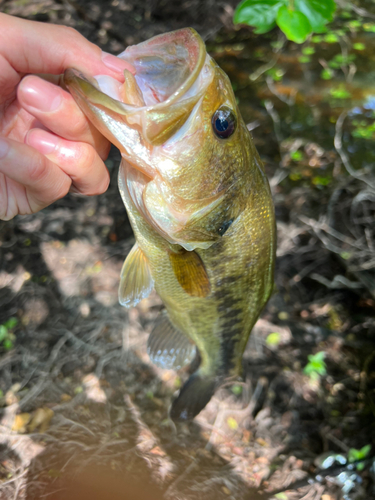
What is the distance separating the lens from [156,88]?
93cm

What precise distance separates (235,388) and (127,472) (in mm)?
1077

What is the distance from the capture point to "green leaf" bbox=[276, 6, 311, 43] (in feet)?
3.84

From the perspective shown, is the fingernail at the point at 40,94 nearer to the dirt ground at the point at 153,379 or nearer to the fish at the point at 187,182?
the fish at the point at 187,182

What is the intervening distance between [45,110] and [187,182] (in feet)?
1.62

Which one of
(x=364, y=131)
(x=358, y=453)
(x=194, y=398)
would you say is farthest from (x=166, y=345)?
(x=364, y=131)

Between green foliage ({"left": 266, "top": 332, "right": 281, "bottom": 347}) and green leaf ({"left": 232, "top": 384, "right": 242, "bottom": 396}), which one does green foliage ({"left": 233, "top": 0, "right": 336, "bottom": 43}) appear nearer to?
green foliage ({"left": 266, "top": 332, "right": 281, "bottom": 347})

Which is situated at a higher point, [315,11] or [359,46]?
[315,11]

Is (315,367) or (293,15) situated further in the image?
(315,367)

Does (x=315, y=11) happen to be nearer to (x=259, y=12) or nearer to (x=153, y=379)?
(x=259, y=12)

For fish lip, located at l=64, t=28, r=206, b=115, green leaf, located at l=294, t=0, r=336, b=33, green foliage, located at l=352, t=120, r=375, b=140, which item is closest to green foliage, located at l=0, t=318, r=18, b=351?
fish lip, located at l=64, t=28, r=206, b=115

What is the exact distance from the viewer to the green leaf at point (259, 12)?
120 cm

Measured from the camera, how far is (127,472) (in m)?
2.48

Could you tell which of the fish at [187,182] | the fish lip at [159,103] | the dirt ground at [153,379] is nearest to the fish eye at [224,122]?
the fish at [187,182]

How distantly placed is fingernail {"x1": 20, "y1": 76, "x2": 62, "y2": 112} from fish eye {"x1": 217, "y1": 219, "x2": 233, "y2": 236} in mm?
670
